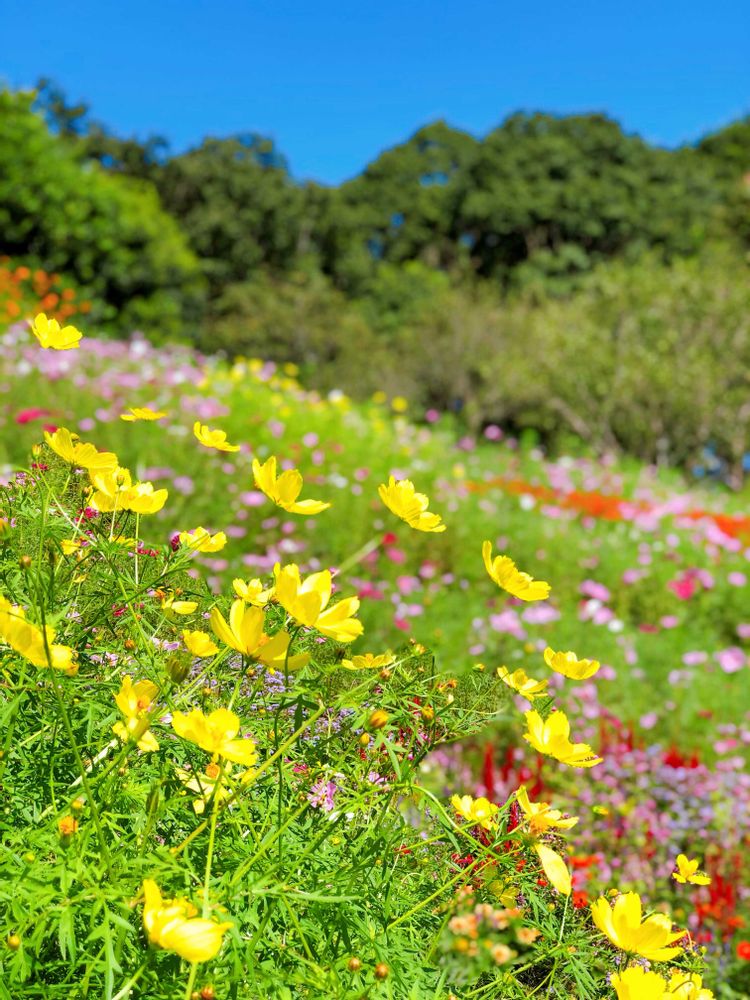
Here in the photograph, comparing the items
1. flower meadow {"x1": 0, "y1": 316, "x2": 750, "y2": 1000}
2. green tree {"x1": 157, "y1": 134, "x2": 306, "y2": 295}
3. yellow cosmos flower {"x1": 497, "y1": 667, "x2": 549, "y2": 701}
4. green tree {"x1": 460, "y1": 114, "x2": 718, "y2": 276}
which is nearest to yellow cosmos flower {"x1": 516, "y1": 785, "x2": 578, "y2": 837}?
flower meadow {"x1": 0, "y1": 316, "x2": 750, "y2": 1000}

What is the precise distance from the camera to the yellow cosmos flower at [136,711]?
72 centimetres

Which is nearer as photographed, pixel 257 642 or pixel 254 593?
pixel 257 642

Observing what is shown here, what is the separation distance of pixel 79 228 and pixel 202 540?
1123 centimetres

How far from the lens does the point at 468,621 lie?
4.26 metres

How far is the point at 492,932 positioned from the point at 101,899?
325 mm

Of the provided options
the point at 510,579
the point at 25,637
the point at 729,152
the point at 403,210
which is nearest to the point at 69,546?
the point at 25,637

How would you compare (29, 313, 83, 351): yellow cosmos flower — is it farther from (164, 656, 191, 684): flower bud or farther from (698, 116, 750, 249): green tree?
(698, 116, 750, 249): green tree

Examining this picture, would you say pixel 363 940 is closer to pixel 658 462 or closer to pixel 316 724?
pixel 316 724

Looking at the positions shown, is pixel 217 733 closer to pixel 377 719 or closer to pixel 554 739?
pixel 377 719

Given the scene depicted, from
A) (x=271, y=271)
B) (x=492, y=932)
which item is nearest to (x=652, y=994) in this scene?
(x=492, y=932)

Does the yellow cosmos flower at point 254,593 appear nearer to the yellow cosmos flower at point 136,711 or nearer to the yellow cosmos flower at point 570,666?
the yellow cosmos flower at point 136,711

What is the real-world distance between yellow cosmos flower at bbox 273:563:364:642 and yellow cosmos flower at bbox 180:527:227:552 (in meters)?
0.19

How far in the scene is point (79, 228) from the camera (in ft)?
35.9

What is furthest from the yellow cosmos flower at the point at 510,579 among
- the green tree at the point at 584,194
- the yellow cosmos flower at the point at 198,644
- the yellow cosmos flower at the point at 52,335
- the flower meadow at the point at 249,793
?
the green tree at the point at 584,194
